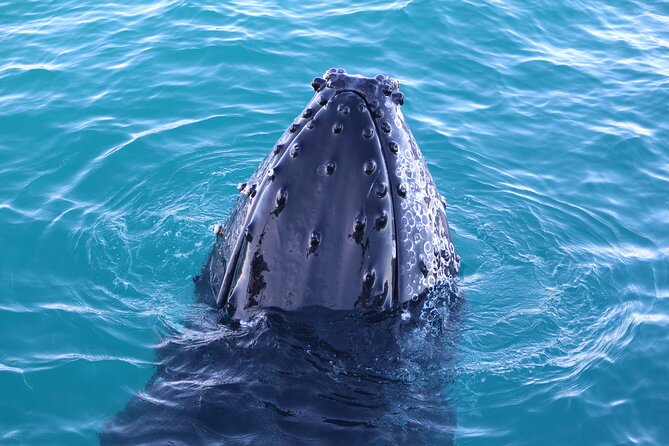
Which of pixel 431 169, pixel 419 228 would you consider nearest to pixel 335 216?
pixel 419 228

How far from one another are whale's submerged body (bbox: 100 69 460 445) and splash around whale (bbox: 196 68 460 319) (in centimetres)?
1

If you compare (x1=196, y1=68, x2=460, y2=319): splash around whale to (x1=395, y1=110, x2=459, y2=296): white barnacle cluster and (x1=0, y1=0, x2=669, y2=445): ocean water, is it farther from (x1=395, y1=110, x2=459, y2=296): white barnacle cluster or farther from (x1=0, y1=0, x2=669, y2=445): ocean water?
(x1=0, y1=0, x2=669, y2=445): ocean water

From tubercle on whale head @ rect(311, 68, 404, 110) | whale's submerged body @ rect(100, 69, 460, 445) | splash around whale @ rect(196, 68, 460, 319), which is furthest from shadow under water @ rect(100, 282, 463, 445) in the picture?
tubercle on whale head @ rect(311, 68, 404, 110)

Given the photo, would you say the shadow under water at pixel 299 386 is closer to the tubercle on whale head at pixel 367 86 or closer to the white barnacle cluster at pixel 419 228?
Answer: the white barnacle cluster at pixel 419 228

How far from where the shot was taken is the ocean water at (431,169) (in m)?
9.62

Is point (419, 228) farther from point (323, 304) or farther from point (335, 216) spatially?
point (323, 304)

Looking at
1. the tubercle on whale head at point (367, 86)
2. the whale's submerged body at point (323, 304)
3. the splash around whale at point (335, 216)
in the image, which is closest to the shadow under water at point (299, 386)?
the whale's submerged body at point (323, 304)

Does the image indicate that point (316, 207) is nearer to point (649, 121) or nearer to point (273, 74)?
point (273, 74)

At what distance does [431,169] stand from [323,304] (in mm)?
8226

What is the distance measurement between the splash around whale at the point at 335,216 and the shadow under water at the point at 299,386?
0.73 ft

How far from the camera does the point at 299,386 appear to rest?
7.35 metres

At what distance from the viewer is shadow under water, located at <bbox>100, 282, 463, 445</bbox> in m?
7.10

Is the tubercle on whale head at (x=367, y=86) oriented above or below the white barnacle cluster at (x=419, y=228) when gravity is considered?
above

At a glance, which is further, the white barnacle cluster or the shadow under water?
the white barnacle cluster
